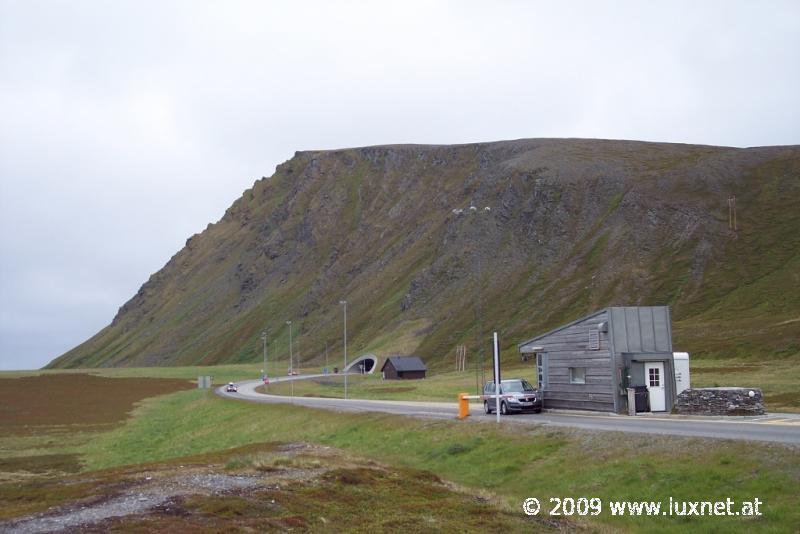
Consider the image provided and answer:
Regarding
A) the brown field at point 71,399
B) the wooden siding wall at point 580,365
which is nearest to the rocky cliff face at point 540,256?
the brown field at point 71,399

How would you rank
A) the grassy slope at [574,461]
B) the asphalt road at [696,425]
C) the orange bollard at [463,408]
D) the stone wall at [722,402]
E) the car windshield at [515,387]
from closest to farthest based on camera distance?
the grassy slope at [574,461] < the asphalt road at [696,425] < the stone wall at [722,402] < the orange bollard at [463,408] < the car windshield at [515,387]

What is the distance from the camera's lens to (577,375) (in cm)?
3753

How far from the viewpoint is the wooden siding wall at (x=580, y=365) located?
115 feet

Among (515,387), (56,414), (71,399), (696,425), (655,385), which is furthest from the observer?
(71,399)

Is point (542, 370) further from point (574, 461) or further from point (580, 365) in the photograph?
point (574, 461)

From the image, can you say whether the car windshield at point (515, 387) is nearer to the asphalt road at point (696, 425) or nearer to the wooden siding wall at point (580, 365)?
the wooden siding wall at point (580, 365)

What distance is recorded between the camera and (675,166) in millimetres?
148750

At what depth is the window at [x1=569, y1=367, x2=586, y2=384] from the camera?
37.0m

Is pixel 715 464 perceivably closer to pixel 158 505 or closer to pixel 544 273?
pixel 158 505

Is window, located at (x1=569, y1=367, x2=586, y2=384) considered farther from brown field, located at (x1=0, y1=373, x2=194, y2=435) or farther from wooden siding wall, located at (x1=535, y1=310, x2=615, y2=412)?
brown field, located at (x1=0, y1=373, x2=194, y2=435)

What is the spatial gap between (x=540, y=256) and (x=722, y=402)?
107 metres

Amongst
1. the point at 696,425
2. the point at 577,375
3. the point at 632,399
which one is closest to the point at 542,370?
the point at 577,375

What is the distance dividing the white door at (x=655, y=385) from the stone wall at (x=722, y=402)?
177cm

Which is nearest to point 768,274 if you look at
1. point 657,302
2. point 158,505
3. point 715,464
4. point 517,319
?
point 657,302
